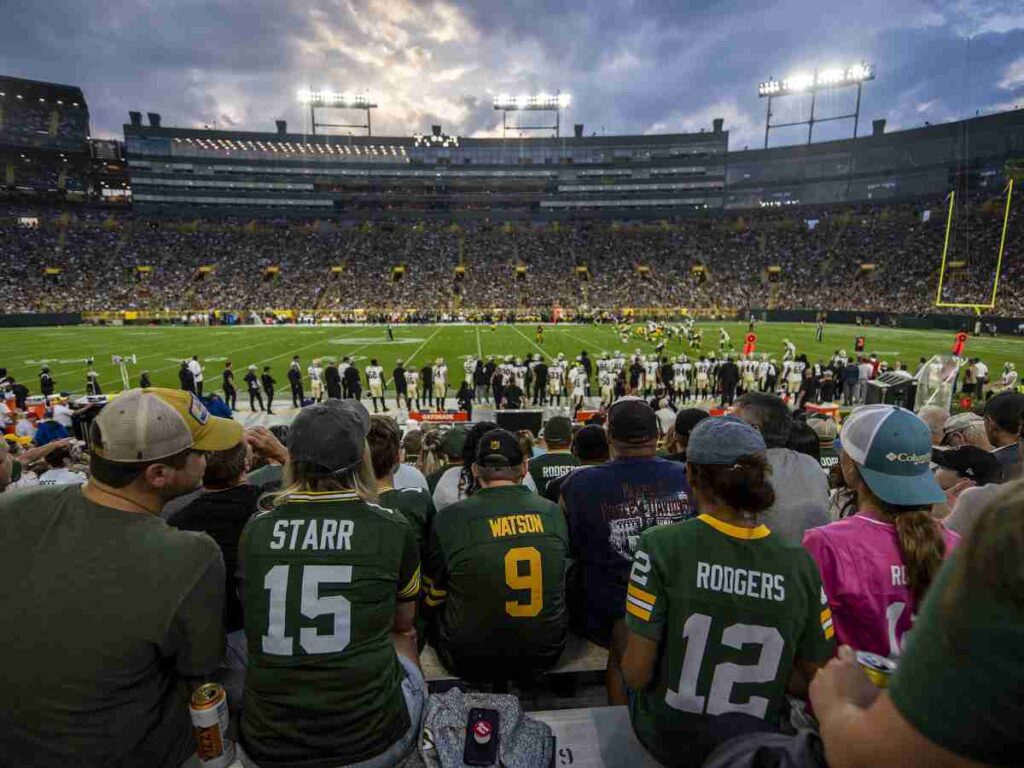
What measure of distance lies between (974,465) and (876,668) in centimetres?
334

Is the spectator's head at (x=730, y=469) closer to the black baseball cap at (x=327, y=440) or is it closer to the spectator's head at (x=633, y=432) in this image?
the spectator's head at (x=633, y=432)

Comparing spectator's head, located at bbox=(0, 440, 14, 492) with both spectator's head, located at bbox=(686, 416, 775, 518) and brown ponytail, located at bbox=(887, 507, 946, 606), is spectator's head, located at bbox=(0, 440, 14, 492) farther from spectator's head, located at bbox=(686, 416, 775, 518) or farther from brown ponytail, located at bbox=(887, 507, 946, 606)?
brown ponytail, located at bbox=(887, 507, 946, 606)

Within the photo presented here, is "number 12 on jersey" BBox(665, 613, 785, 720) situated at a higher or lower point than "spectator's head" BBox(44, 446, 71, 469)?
higher

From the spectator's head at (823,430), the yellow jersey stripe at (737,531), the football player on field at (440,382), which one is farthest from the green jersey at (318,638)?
the football player on field at (440,382)

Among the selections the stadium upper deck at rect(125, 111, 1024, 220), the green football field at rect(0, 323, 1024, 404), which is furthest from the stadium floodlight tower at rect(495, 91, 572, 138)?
the green football field at rect(0, 323, 1024, 404)

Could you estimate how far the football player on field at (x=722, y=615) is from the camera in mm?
1984

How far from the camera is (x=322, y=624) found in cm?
209

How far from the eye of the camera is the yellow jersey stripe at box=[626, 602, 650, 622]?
6.71 feet

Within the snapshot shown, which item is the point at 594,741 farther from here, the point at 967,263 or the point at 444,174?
the point at 444,174

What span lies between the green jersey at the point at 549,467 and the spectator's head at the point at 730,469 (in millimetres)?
2855

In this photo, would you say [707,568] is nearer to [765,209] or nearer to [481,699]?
[481,699]

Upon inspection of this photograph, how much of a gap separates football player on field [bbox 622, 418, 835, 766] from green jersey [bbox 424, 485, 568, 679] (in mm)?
821

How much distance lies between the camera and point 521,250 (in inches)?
2790

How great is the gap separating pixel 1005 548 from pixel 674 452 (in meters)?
4.75
